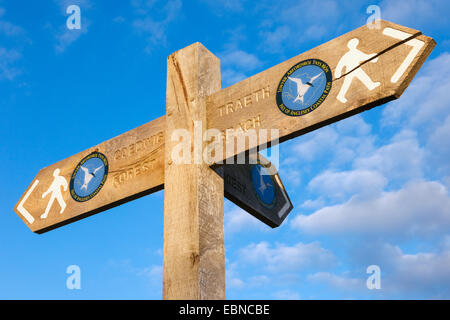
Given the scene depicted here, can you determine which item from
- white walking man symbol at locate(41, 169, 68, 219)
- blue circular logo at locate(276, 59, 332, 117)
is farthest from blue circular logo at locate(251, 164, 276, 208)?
white walking man symbol at locate(41, 169, 68, 219)

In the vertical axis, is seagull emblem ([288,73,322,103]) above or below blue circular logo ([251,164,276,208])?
above

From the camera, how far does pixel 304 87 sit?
2996mm

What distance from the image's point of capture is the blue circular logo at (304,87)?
2926 millimetres

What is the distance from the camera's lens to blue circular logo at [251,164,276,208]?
12.8 feet

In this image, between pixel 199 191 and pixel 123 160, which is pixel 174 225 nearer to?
pixel 199 191

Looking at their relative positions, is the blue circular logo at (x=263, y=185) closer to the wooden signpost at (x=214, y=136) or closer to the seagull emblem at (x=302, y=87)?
the wooden signpost at (x=214, y=136)

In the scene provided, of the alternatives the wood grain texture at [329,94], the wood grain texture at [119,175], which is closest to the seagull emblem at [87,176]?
the wood grain texture at [119,175]

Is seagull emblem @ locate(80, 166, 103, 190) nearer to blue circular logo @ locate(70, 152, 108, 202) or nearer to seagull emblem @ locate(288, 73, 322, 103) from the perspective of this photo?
blue circular logo @ locate(70, 152, 108, 202)

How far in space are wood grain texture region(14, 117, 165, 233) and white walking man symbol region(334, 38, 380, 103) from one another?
4.05 ft

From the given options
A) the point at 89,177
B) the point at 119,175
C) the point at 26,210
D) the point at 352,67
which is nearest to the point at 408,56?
the point at 352,67

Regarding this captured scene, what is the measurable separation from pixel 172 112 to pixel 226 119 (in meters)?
0.41

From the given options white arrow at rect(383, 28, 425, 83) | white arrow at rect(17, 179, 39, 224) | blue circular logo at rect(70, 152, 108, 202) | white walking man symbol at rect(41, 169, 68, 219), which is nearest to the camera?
white arrow at rect(383, 28, 425, 83)

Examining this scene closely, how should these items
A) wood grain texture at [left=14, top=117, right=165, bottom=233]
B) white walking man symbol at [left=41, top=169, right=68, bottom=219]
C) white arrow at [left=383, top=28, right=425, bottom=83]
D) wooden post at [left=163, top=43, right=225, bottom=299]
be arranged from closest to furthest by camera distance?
white arrow at [left=383, top=28, right=425, bottom=83]
wooden post at [left=163, top=43, right=225, bottom=299]
wood grain texture at [left=14, top=117, right=165, bottom=233]
white walking man symbol at [left=41, top=169, right=68, bottom=219]

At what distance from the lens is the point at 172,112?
3482 mm
